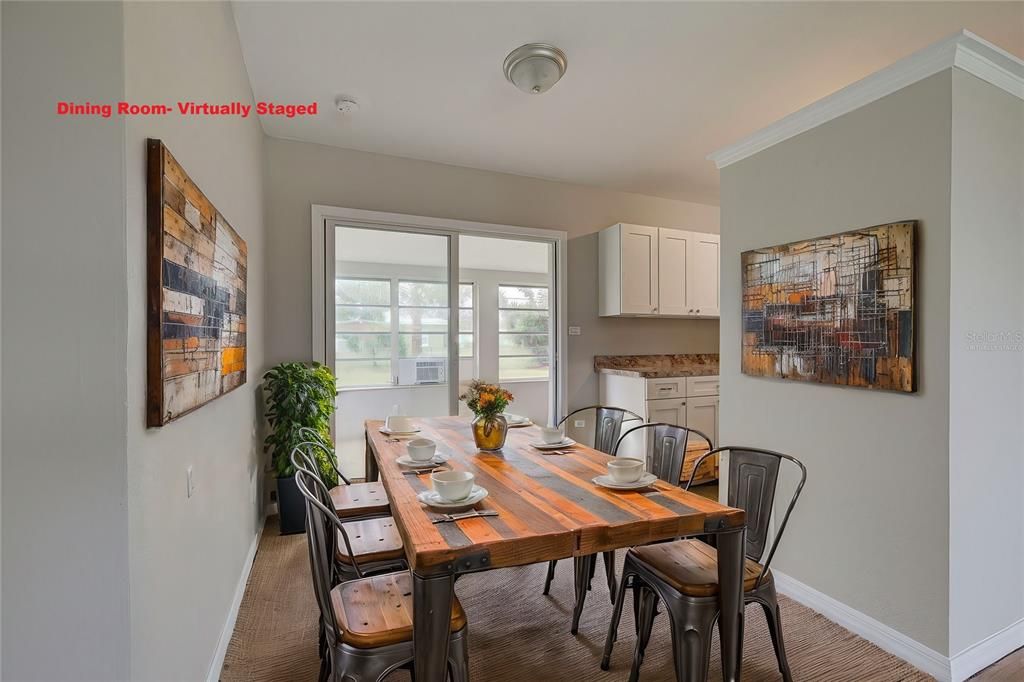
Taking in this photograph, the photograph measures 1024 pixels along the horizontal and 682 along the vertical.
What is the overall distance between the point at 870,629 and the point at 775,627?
0.72m

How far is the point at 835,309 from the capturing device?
2238 mm

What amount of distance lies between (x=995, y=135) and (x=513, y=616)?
109 inches

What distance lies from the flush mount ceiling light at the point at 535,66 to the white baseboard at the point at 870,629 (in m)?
2.74

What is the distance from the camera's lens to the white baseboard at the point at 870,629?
1.89m

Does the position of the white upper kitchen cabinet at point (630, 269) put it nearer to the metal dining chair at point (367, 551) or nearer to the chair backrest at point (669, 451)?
the chair backrest at point (669, 451)

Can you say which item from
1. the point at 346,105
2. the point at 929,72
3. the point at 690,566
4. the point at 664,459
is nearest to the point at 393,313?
the point at 346,105

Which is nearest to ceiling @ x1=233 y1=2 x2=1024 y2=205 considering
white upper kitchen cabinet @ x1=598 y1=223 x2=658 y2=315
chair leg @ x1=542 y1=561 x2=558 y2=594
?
white upper kitchen cabinet @ x1=598 y1=223 x2=658 y2=315

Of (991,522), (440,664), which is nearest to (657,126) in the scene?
(991,522)

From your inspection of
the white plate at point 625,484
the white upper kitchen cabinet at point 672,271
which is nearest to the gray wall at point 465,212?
the white upper kitchen cabinet at point 672,271

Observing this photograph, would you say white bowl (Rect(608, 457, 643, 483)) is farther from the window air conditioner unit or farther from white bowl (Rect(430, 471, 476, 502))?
the window air conditioner unit

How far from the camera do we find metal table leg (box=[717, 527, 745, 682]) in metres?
1.52

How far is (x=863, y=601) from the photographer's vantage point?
2.15 meters

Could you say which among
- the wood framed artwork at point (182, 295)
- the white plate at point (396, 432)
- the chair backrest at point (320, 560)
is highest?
the wood framed artwork at point (182, 295)

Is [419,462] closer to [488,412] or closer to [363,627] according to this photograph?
A: [488,412]
